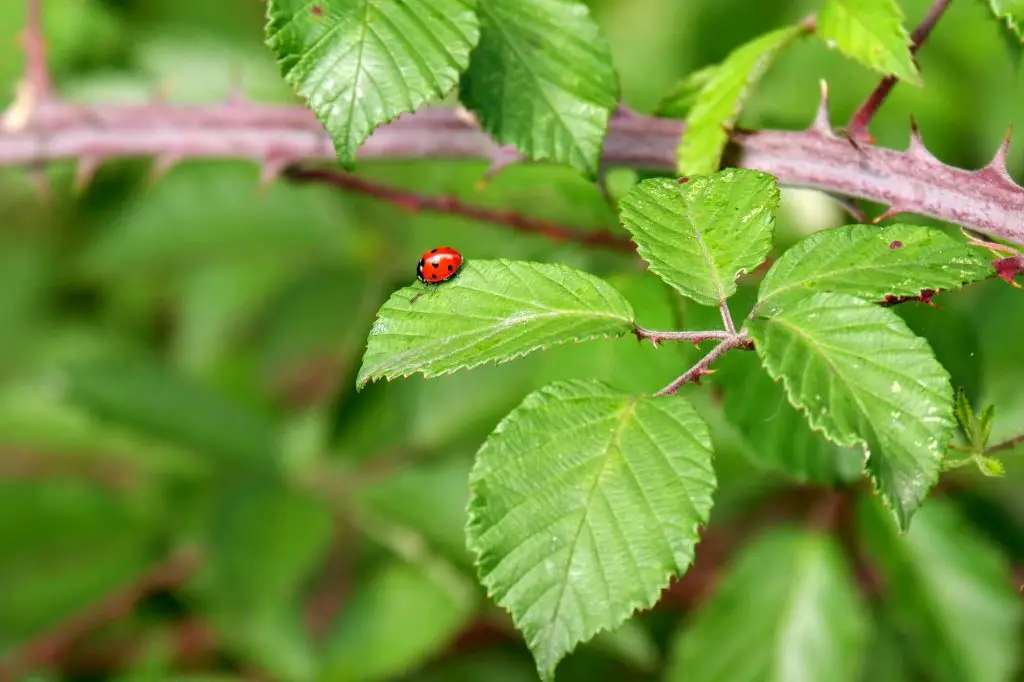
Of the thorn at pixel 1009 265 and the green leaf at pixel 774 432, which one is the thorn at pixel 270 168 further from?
the thorn at pixel 1009 265

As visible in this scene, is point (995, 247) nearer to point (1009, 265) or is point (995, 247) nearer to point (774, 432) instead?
point (1009, 265)

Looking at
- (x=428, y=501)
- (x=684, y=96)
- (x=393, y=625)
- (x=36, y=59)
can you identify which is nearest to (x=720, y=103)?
(x=684, y=96)

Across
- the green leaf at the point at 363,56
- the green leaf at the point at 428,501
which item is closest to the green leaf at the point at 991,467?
the green leaf at the point at 363,56

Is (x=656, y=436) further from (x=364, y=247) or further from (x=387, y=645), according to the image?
(x=364, y=247)

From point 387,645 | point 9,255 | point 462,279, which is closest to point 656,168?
point 462,279

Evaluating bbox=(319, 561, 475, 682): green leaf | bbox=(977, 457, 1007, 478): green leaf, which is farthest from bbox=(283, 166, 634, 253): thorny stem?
bbox=(319, 561, 475, 682): green leaf

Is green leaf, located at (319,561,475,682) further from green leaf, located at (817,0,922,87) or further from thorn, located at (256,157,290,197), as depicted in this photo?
green leaf, located at (817,0,922,87)

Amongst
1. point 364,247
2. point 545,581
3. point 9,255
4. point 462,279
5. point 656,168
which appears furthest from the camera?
point 9,255

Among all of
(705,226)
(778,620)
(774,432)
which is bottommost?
(778,620)
